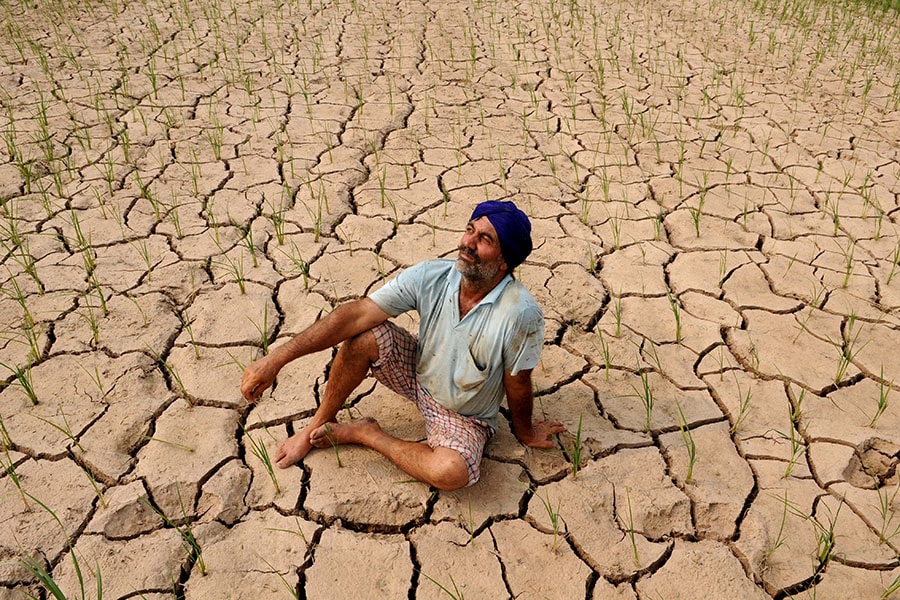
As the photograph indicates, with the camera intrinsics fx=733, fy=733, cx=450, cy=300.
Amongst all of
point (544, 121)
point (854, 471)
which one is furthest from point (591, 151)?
point (854, 471)

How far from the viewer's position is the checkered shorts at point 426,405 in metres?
2.03

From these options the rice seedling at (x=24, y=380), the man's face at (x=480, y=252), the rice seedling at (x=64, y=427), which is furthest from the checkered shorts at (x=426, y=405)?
the rice seedling at (x=24, y=380)

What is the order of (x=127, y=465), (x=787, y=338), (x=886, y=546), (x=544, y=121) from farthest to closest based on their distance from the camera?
(x=544, y=121), (x=787, y=338), (x=127, y=465), (x=886, y=546)

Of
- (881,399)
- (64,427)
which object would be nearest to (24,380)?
(64,427)

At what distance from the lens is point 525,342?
1.93 meters

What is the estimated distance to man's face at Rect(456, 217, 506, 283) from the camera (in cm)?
187

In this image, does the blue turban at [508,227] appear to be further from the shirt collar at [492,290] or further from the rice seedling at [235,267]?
the rice seedling at [235,267]

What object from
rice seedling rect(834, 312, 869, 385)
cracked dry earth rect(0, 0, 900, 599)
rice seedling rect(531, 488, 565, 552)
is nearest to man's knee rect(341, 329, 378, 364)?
cracked dry earth rect(0, 0, 900, 599)

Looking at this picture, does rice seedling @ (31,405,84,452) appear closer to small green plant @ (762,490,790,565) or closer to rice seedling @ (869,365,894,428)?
small green plant @ (762,490,790,565)

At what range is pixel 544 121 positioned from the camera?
14.2ft

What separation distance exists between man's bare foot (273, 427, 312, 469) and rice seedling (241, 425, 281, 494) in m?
0.03

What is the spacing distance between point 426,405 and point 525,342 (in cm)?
41

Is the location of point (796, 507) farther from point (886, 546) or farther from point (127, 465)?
point (127, 465)

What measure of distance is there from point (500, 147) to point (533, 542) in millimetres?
2549
